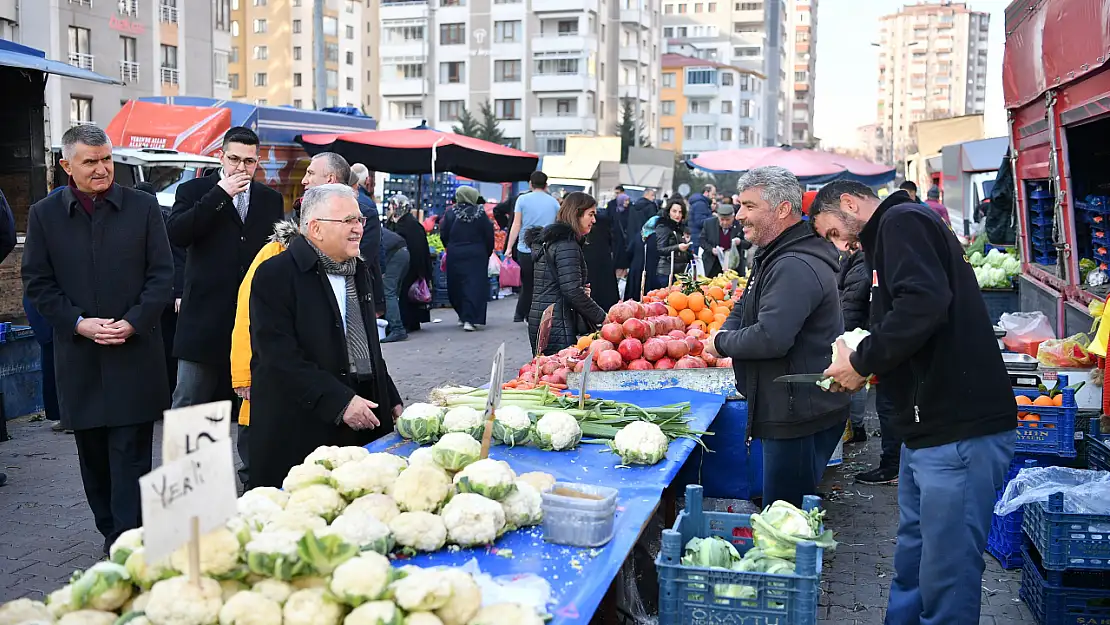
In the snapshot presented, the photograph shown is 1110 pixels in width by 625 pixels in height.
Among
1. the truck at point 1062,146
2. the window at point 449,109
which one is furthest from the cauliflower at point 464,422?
the window at point 449,109

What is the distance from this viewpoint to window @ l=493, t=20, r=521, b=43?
238ft

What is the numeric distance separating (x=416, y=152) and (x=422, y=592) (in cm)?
1349

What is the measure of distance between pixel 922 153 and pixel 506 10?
42327 millimetres

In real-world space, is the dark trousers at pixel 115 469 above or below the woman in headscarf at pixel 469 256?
below

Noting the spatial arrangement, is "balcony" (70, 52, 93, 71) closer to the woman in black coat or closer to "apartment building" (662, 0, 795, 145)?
the woman in black coat

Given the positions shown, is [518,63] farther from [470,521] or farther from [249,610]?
[249,610]

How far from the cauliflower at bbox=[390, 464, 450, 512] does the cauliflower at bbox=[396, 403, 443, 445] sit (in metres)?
1.07

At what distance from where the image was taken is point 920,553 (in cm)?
409

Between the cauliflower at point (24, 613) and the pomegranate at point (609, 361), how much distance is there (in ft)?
13.6

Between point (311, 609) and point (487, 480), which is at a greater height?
point (487, 480)

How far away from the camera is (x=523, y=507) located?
322cm

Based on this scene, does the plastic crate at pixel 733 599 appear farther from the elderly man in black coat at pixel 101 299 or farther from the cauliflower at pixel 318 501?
the elderly man in black coat at pixel 101 299

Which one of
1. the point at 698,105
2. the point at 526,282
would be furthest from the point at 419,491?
the point at 698,105

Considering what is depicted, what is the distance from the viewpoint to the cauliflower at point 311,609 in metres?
2.35
